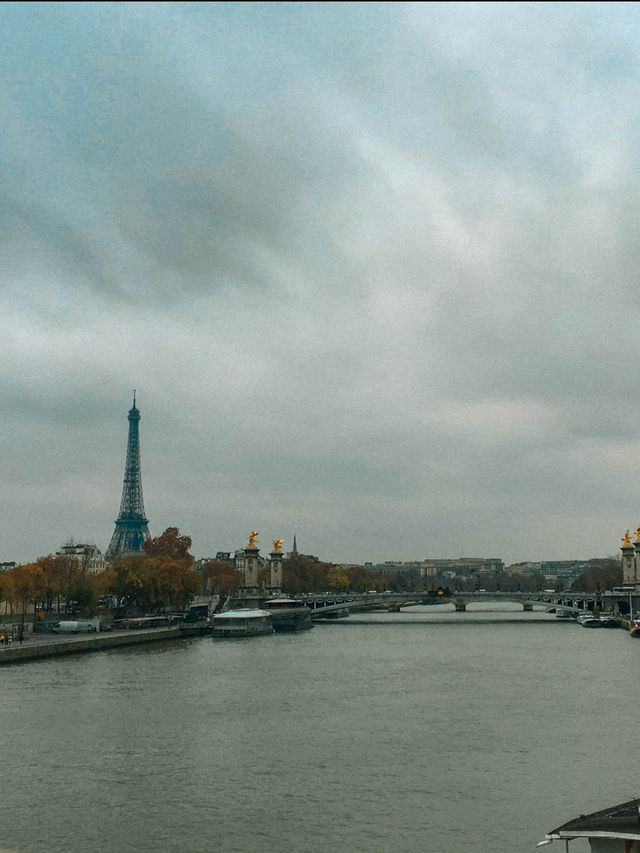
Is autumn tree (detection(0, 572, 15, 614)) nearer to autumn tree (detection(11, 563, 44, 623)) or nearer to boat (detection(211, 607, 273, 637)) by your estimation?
autumn tree (detection(11, 563, 44, 623))

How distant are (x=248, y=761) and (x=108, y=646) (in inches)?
1599

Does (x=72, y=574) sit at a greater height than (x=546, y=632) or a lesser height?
greater

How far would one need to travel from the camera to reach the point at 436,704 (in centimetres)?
3981

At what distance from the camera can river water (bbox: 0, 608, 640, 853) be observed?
71.5 ft

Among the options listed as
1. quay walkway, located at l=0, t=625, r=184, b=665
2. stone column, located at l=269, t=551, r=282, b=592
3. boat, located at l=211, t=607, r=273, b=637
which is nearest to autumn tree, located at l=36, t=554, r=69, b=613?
quay walkway, located at l=0, t=625, r=184, b=665

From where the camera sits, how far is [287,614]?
95812 millimetres

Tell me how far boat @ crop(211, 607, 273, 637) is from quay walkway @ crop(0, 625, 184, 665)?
11.9ft

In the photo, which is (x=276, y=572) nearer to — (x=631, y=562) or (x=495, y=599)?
(x=495, y=599)

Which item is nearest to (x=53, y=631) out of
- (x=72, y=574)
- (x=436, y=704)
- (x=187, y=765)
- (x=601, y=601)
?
(x=72, y=574)

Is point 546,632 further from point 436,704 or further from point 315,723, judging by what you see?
point 315,723

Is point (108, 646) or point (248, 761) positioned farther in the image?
point (108, 646)

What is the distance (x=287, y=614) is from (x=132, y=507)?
70.8 m

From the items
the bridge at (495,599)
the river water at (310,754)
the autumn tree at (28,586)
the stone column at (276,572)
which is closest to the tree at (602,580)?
the bridge at (495,599)

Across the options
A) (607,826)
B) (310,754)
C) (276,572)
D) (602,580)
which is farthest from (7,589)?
(602,580)
